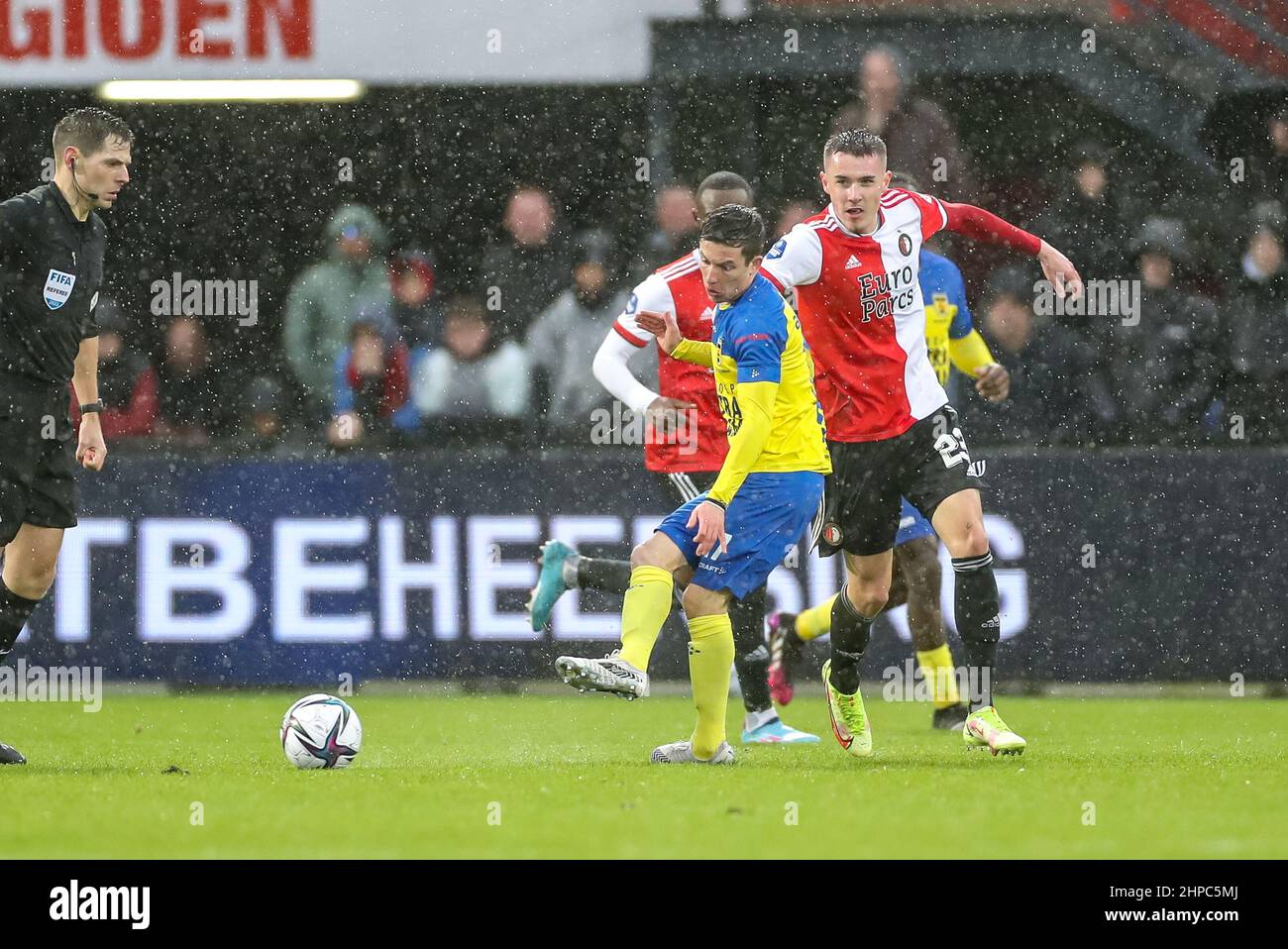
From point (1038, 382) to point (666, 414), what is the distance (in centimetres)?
435

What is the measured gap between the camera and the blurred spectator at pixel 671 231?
1102 cm

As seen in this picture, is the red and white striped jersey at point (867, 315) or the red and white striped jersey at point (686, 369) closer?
the red and white striped jersey at point (867, 315)

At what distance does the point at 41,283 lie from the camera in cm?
734

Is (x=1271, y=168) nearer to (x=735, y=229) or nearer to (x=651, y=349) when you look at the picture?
(x=651, y=349)

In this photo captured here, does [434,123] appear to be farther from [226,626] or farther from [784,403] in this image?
[784,403]

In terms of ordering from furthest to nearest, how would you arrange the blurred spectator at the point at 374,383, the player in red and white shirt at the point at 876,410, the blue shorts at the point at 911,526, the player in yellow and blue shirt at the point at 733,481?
the blurred spectator at the point at 374,383 → the blue shorts at the point at 911,526 → the player in red and white shirt at the point at 876,410 → the player in yellow and blue shirt at the point at 733,481

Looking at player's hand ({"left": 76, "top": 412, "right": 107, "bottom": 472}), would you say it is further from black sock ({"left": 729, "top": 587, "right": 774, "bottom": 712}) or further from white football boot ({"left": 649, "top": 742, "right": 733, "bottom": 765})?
black sock ({"left": 729, "top": 587, "right": 774, "bottom": 712})

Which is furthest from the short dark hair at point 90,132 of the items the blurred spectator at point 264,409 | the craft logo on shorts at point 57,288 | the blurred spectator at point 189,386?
the blurred spectator at point 189,386

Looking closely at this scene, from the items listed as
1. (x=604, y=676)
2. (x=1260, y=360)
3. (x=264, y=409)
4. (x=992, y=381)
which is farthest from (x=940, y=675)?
(x=264, y=409)

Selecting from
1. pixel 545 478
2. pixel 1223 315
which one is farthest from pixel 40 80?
pixel 1223 315

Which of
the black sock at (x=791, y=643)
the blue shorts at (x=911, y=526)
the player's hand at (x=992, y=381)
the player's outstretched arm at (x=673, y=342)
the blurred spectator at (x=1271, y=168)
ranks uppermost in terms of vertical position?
the blurred spectator at (x=1271, y=168)

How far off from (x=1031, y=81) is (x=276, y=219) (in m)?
5.13

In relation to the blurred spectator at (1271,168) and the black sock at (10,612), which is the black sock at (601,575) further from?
the blurred spectator at (1271,168)

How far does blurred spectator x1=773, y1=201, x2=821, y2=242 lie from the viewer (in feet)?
40.6
